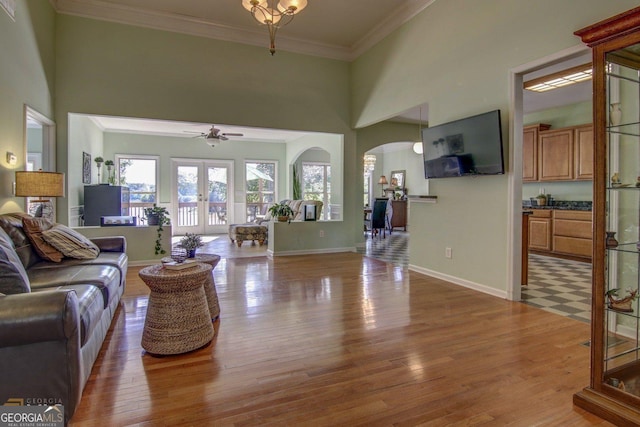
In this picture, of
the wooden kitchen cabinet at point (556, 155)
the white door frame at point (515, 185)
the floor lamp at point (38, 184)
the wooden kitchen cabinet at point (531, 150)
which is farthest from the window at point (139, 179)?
the wooden kitchen cabinet at point (556, 155)

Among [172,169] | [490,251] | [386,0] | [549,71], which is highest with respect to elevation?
[386,0]

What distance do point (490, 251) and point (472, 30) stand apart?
8.29ft

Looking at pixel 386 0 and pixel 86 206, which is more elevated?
pixel 386 0

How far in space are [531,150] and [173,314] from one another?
7171mm

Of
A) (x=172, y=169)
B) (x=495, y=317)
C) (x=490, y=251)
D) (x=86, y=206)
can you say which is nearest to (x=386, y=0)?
(x=490, y=251)

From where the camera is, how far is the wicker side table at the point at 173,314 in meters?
2.38

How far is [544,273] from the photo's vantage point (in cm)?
508

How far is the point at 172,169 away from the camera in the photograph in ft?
31.3

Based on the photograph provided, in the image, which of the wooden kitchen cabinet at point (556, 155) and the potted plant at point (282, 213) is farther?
the potted plant at point (282, 213)

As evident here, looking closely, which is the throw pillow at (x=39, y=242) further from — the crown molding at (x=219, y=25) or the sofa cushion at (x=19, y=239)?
the crown molding at (x=219, y=25)

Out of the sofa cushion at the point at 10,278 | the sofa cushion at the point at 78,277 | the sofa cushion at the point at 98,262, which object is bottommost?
the sofa cushion at the point at 78,277

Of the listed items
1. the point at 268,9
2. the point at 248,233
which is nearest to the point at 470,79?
the point at 268,9

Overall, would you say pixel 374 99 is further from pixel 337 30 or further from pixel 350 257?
pixel 350 257

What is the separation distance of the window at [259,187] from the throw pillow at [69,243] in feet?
22.9
